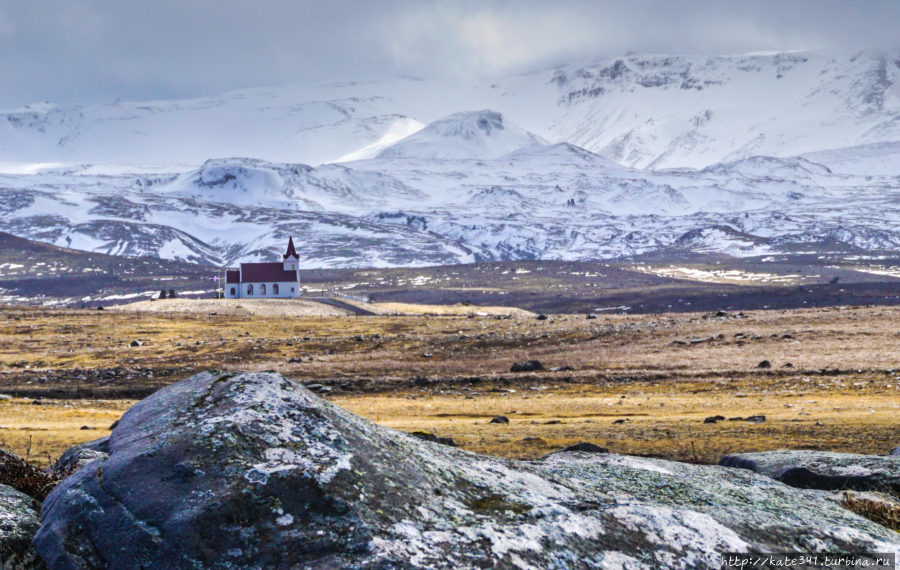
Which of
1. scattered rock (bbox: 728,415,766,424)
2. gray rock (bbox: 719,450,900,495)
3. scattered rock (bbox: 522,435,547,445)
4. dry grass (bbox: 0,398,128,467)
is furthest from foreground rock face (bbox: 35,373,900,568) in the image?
scattered rock (bbox: 728,415,766,424)

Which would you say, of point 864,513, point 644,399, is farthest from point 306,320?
point 864,513

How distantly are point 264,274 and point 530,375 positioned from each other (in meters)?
110

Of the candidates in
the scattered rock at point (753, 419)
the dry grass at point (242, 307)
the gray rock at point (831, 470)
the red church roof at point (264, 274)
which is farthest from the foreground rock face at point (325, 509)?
the red church roof at point (264, 274)

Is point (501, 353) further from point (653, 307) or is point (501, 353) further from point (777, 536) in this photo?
point (653, 307)

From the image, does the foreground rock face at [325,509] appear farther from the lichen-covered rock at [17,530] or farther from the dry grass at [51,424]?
the dry grass at [51,424]

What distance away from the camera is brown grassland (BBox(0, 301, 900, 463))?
94.5ft

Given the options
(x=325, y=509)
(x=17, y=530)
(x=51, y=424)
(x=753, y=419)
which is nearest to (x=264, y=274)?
(x=51, y=424)

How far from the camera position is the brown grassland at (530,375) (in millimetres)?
28812

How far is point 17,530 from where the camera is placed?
7.72 m

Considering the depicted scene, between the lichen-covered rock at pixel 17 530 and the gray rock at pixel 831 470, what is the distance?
10448mm

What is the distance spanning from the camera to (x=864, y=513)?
1067cm

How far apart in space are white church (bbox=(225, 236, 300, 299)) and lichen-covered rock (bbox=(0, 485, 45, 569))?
152469 millimetres

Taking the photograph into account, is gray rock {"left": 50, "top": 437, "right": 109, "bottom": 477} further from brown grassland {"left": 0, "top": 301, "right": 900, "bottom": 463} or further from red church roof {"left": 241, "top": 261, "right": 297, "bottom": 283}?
red church roof {"left": 241, "top": 261, "right": 297, "bottom": 283}

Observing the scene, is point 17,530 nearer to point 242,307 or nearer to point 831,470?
point 831,470
